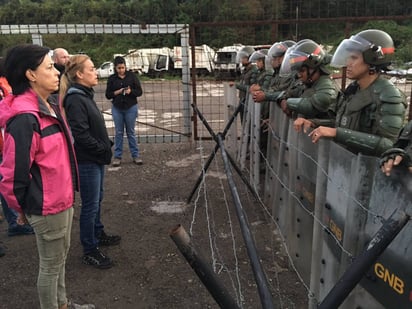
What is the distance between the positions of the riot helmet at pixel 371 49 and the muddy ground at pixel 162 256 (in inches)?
78.1

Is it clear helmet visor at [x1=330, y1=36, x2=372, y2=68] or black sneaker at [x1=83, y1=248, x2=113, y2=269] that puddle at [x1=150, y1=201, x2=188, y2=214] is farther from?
clear helmet visor at [x1=330, y1=36, x2=372, y2=68]

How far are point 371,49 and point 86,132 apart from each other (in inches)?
102

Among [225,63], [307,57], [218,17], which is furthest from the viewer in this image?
[218,17]

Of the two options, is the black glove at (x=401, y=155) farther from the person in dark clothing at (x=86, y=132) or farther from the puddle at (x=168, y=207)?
the puddle at (x=168, y=207)

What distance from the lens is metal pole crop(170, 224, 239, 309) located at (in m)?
1.52

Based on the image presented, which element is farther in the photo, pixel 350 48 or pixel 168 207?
pixel 168 207

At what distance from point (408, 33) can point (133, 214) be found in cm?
1430

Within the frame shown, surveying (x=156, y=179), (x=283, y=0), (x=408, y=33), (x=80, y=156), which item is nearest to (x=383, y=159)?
(x=80, y=156)

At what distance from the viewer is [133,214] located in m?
5.68

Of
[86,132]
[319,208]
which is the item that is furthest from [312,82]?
[86,132]

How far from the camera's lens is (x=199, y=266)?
155 cm

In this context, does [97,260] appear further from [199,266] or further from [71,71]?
[199,266]

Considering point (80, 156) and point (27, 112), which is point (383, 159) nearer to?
point (27, 112)

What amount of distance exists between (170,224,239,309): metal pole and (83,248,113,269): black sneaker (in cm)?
294
